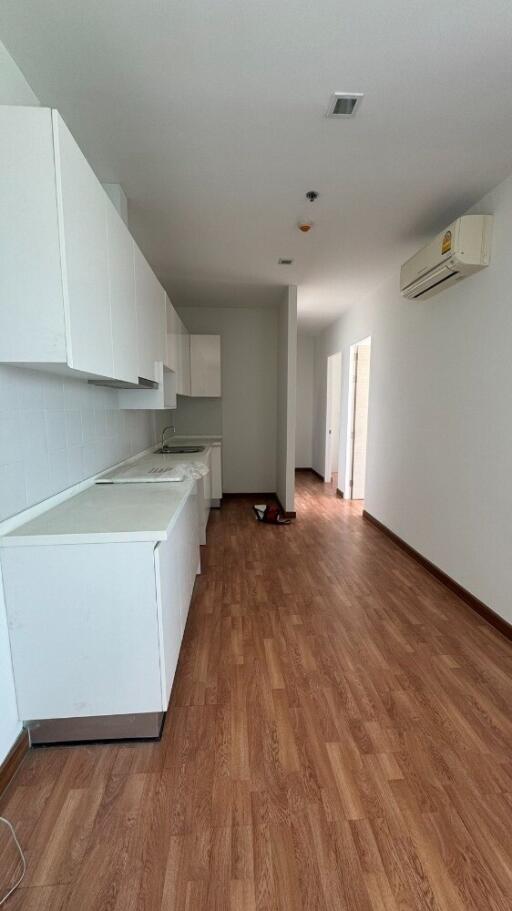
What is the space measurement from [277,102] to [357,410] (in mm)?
3823

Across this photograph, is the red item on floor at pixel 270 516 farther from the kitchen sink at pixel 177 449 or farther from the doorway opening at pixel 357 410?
the doorway opening at pixel 357 410

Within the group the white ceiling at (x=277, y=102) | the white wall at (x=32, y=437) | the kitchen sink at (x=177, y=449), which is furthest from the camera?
the kitchen sink at (x=177, y=449)

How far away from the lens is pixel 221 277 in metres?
3.87

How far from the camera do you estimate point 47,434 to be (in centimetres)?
165

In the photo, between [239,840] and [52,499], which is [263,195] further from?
[239,840]

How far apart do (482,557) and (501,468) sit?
0.62 m

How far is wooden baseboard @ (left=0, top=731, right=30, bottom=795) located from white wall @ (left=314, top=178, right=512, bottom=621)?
8.38ft

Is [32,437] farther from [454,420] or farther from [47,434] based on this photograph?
[454,420]

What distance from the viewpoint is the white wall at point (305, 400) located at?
7.23 m

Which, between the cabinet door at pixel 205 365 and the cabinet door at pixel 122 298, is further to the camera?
the cabinet door at pixel 205 365

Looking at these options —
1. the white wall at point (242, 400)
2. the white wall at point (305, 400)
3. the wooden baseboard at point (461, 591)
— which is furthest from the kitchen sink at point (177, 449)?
the white wall at point (305, 400)

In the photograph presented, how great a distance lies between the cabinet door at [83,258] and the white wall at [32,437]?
339 mm

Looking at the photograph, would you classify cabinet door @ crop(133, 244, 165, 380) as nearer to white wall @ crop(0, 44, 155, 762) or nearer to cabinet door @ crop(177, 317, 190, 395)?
white wall @ crop(0, 44, 155, 762)

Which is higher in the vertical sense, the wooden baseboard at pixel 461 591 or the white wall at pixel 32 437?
the white wall at pixel 32 437
